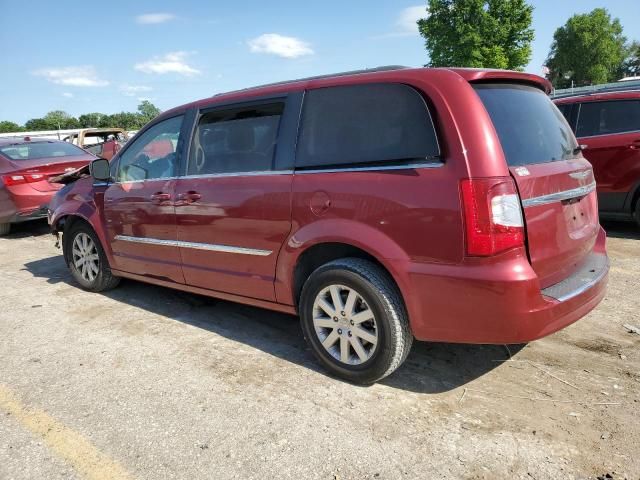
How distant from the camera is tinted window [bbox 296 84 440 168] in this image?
113 inches

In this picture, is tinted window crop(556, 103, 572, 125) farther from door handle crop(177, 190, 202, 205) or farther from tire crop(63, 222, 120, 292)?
tire crop(63, 222, 120, 292)

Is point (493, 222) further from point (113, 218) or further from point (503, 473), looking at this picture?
point (113, 218)

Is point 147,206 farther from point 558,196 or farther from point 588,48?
point 588,48

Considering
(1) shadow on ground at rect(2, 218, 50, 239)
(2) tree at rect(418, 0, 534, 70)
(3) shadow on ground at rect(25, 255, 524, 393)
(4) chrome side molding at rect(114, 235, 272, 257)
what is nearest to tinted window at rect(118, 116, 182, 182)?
(4) chrome side molding at rect(114, 235, 272, 257)

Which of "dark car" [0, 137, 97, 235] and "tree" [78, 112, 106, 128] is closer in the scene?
"dark car" [0, 137, 97, 235]

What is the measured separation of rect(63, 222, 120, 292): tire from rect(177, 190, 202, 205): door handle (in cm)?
154

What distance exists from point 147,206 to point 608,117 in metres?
5.74

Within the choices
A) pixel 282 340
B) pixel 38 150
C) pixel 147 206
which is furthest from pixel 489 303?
pixel 38 150

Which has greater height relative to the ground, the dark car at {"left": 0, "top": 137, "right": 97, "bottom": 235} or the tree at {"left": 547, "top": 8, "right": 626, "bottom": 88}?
the tree at {"left": 547, "top": 8, "right": 626, "bottom": 88}


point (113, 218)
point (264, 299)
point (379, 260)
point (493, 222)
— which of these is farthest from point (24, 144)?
point (493, 222)

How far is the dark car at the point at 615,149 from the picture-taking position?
6.45 meters

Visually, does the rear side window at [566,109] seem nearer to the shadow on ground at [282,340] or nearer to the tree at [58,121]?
the shadow on ground at [282,340]

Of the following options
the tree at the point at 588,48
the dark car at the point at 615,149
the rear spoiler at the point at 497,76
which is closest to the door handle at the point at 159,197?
the rear spoiler at the point at 497,76

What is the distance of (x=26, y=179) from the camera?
324 inches
